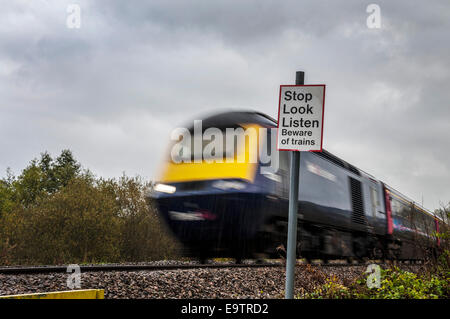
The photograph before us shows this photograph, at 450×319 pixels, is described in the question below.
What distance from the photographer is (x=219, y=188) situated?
900 cm

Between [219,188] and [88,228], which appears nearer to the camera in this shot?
[219,188]

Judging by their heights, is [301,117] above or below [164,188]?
above

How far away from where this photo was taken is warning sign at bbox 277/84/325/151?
372cm

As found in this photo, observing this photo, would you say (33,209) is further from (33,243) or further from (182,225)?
(182,225)

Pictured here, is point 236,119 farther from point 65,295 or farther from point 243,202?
point 65,295

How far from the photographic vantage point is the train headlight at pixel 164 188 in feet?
31.9

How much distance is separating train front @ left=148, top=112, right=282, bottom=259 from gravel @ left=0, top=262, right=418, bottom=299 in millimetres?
1557

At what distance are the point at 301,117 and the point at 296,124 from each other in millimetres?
74
